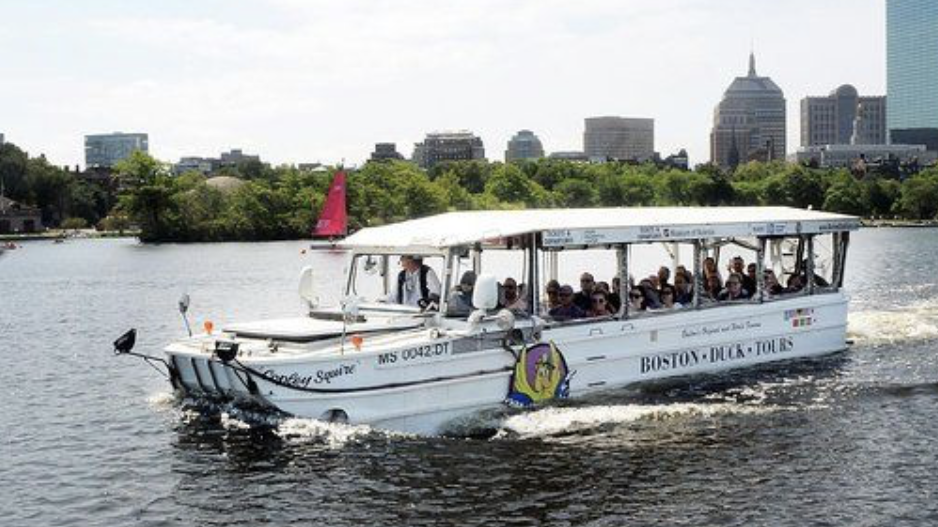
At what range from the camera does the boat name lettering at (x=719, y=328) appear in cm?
2512

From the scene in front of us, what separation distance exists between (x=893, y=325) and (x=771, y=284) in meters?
8.73

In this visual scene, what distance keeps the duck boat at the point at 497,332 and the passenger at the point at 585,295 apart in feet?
1.90

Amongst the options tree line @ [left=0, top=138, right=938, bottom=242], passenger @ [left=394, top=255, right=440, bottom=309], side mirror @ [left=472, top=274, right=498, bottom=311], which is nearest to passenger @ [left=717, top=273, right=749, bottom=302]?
passenger @ [left=394, top=255, right=440, bottom=309]

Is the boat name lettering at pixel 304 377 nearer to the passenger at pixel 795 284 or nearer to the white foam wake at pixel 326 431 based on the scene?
the white foam wake at pixel 326 431

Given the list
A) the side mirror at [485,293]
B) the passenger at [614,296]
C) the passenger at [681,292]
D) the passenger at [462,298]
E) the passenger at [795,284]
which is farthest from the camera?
the passenger at [795,284]

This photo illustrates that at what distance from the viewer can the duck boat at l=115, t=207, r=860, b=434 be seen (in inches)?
767

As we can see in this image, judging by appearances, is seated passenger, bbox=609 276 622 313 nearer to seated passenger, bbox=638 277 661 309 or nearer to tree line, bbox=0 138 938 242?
seated passenger, bbox=638 277 661 309

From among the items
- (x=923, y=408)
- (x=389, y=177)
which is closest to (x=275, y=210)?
(x=389, y=177)

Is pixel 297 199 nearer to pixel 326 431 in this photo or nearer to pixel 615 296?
pixel 615 296

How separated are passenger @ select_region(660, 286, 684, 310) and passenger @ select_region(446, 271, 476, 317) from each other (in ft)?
17.1

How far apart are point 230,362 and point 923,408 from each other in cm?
1272

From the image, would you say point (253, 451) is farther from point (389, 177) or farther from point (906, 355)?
point (389, 177)

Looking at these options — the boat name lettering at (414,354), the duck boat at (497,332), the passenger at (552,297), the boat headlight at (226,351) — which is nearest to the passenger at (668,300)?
the duck boat at (497,332)

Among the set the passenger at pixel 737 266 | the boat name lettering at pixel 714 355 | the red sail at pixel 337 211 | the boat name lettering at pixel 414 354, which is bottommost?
the boat name lettering at pixel 714 355
